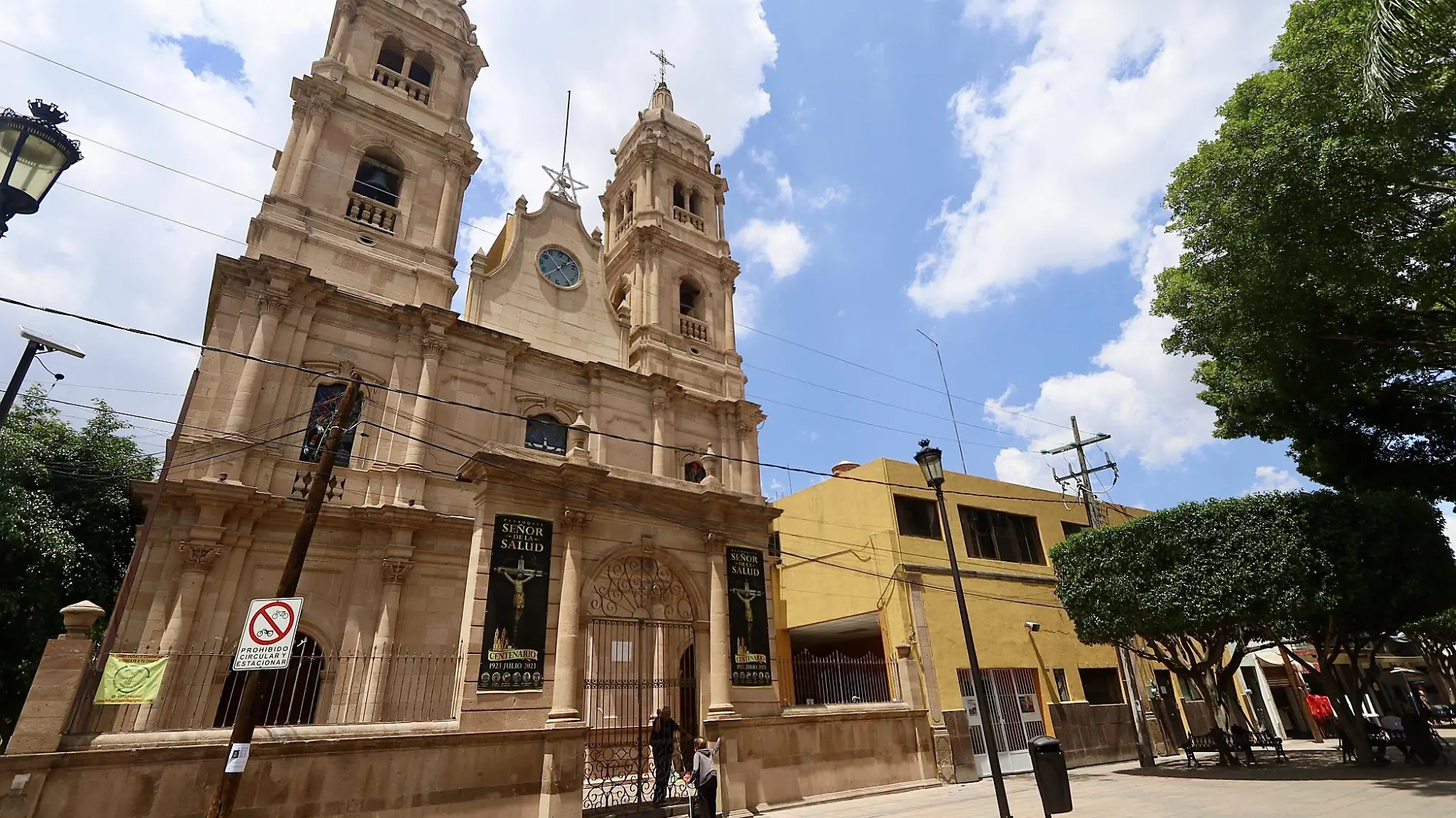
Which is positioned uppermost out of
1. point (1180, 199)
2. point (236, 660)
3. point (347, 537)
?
point (1180, 199)

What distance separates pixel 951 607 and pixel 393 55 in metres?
25.8

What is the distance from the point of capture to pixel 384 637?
49.0 ft

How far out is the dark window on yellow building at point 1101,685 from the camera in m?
21.8

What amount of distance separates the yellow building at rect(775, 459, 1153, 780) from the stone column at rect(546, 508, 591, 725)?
7307 mm

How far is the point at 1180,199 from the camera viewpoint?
44.4 ft

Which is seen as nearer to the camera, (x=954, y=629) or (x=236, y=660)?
(x=236, y=660)

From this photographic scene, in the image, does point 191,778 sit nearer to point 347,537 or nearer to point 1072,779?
point 347,537

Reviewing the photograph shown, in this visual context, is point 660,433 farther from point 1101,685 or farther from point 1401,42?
point 1401,42

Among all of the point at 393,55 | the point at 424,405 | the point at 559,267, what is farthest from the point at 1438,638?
the point at 393,55

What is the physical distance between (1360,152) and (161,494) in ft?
69.5

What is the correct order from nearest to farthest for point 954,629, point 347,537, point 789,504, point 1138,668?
point 347,537
point 954,629
point 1138,668
point 789,504

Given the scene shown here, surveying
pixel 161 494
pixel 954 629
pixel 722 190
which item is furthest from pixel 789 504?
pixel 161 494

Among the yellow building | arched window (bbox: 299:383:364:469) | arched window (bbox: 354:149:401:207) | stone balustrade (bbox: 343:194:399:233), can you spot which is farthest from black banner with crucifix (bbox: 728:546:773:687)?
arched window (bbox: 354:149:401:207)

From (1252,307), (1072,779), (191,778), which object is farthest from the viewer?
(1072,779)
